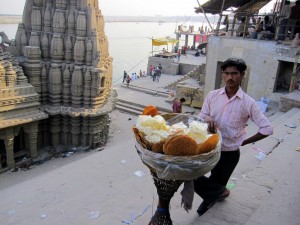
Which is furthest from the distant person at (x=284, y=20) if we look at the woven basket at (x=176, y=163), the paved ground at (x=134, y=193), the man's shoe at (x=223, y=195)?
the woven basket at (x=176, y=163)

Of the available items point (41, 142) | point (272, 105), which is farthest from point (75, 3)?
point (272, 105)

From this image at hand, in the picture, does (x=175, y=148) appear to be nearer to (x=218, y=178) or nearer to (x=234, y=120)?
(x=234, y=120)

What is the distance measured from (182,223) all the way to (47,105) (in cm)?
893

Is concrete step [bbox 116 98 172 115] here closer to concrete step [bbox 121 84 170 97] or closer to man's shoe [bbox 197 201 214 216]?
concrete step [bbox 121 84 170 97]

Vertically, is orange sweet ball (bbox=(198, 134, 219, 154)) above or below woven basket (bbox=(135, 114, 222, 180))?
above

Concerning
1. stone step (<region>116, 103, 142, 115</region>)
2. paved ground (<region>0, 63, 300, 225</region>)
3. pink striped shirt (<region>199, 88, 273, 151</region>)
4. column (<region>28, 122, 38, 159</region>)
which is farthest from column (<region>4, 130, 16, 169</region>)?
pink striped shirt (<region>199, 88, 273, 151</region>)

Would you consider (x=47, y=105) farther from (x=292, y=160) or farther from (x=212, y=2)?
(x=292, y=160)

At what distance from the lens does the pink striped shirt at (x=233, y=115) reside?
256cm

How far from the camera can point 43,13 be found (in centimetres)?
1058

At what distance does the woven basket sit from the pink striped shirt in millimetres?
571

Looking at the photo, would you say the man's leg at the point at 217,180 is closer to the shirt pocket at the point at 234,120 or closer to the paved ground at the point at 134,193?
the paved ground at the point at 134,193

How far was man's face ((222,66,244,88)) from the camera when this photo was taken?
2438 millimetres

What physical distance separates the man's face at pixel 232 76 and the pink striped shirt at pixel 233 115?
4.5 inches

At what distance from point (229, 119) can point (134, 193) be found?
2503mm
